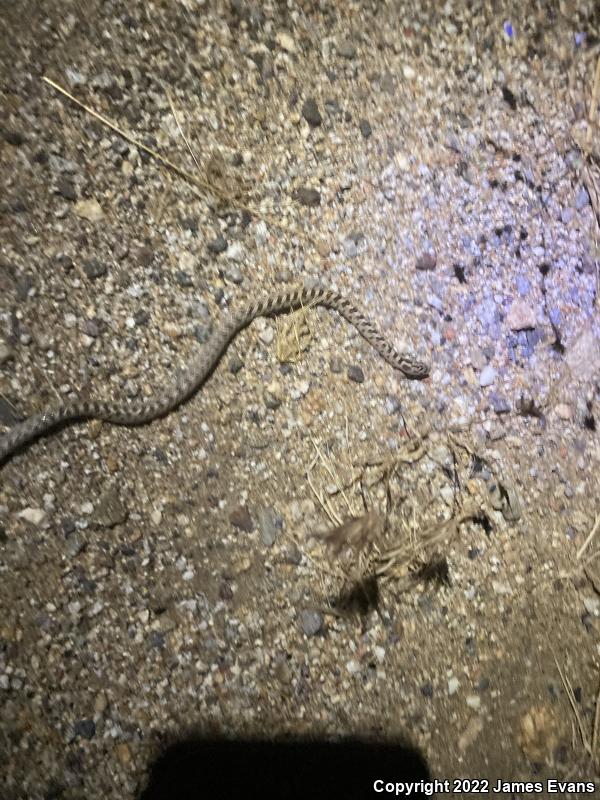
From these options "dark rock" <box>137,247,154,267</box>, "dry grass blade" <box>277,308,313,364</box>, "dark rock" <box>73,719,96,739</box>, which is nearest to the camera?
"dark rock" <box>73,719,96,739</box>

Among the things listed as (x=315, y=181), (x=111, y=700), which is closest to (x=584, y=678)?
(x=111, y=700)

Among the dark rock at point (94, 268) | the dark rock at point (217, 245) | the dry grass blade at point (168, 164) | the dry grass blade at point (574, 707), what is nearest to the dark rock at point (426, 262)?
the dry grass blade at point (168, 164)

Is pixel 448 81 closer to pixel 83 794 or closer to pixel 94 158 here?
pixel 94 158

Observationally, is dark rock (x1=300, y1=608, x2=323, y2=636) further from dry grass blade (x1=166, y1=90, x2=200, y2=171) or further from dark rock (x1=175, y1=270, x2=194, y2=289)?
dry grass blade (x1=166, y1=90, x2=200, y2=171)

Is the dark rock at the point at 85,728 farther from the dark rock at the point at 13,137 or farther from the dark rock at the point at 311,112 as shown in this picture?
the dark rock at the point at 311,112

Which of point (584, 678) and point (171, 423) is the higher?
point (171, 423)

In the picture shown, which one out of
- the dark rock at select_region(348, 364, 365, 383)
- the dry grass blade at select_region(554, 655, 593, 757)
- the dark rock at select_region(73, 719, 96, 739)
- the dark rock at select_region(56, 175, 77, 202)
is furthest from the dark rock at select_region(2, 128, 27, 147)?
the dry grass blade at select_region(554, 655, 593, 757)

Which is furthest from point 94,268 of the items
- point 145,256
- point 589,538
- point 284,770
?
point 589,538

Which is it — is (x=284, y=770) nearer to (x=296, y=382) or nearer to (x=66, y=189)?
(x=296, y=382)
